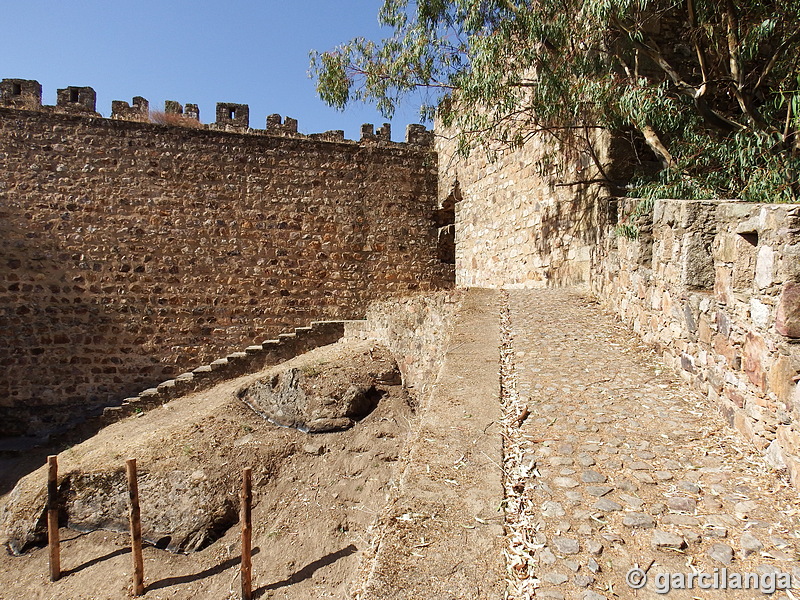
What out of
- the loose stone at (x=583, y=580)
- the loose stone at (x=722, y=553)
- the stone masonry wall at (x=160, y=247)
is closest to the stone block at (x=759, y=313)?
the loose stone at (x=722, y=553)

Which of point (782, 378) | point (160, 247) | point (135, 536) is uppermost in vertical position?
point (160, 247)

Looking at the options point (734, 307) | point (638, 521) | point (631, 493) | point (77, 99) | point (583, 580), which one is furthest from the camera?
point (77, 99)

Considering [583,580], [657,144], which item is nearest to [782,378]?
[583,580]

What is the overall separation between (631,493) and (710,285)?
204 cm

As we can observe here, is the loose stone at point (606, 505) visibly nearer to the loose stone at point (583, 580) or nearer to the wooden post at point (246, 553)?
the loose stone at point (583, 580)

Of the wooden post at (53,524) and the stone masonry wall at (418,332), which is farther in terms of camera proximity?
the stone masonry wall at (418,332)

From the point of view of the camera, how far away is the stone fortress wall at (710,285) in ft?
9.14

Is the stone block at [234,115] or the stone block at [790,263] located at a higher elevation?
the stone block at [234,115]

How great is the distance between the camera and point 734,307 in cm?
333

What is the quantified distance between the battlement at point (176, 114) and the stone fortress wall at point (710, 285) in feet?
17.2

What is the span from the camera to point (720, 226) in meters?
3.67

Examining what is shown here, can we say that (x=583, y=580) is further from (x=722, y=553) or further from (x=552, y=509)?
(x=722, y=553)

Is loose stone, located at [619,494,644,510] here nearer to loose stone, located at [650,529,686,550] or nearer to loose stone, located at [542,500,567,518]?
loose stone, located at [650,529,686,550]

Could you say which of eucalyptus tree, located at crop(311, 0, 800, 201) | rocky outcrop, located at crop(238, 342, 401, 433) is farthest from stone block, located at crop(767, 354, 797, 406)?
rocky outcrop, located at crop(238, 342, 401, 433)
